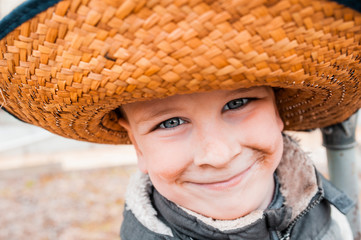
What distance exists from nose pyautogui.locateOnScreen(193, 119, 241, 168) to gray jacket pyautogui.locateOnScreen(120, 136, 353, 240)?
31 cm

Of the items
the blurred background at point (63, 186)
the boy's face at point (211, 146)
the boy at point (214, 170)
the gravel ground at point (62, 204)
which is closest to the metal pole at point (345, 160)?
the boy at point (214, 170)

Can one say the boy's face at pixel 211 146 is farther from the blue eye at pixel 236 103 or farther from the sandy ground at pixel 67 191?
the sandy ground at pixel 67 191

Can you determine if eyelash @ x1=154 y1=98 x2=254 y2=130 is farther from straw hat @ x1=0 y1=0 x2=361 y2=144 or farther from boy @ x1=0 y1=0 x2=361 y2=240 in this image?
straw hat @ x1=0 y1=0 x2=361 y2=144

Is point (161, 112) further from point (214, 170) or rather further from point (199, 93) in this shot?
point (214, 170)

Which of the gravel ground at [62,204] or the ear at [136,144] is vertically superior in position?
the ear at [136,144]

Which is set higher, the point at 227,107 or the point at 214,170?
the point at 227,107

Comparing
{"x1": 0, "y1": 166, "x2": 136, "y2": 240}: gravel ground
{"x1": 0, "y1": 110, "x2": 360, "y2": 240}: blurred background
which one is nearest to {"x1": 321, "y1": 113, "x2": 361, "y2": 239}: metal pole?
{"x1": 0, "y1": 110, "x2": 360, "y2": 240}: blurred background

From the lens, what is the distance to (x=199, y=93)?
3.95 feet

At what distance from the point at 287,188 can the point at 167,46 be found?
3.48ft

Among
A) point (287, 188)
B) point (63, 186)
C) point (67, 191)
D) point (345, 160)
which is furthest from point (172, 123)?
point (63, 186)

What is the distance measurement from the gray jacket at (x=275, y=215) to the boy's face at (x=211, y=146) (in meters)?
0.06

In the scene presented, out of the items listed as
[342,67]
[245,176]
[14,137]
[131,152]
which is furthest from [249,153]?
[14,137]

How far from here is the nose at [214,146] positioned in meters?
1.22

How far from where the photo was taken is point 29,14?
2.99 feet
